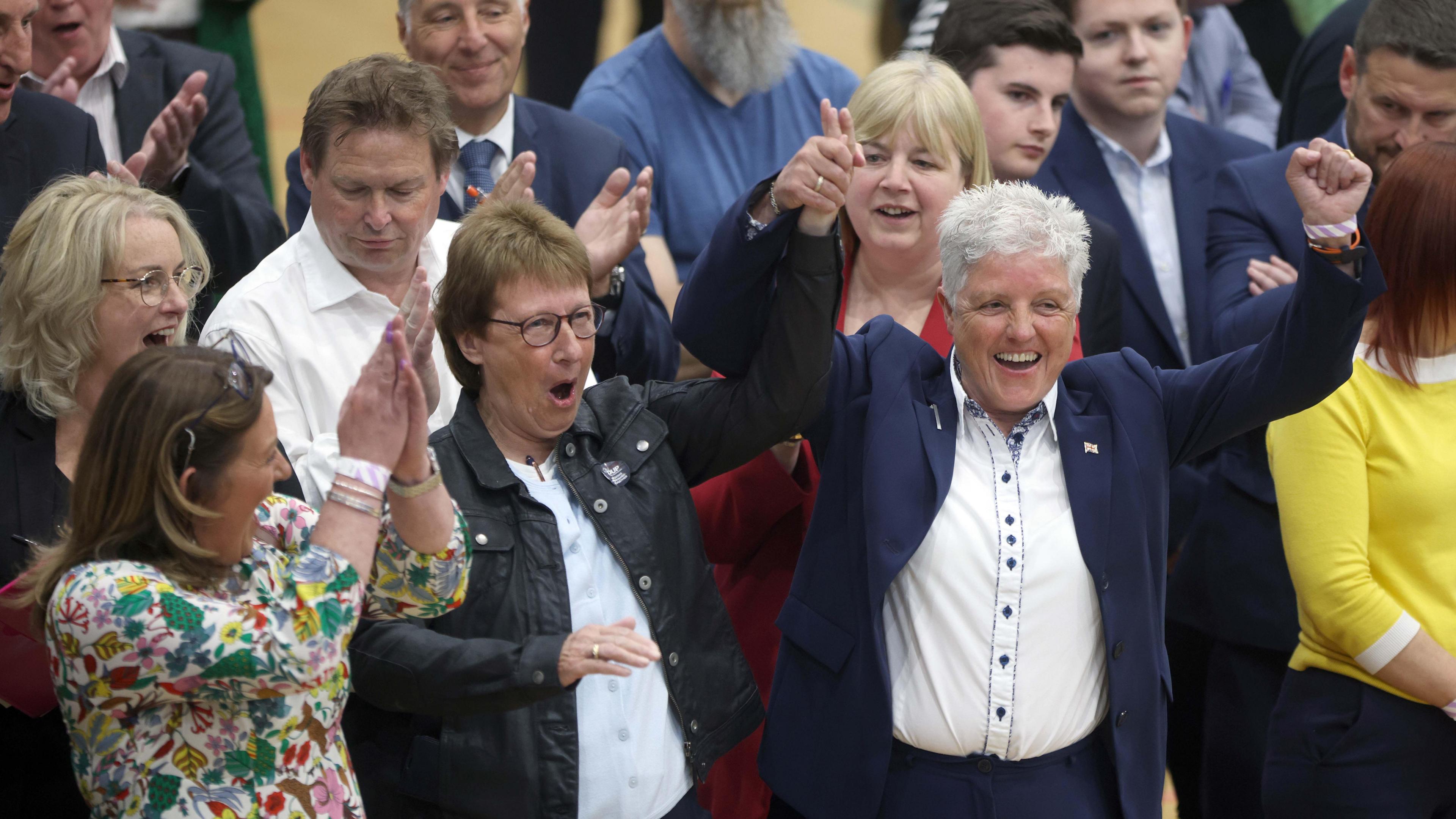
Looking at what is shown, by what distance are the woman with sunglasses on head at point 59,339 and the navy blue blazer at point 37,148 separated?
0.43m

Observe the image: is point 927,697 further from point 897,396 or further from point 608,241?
point 608,241

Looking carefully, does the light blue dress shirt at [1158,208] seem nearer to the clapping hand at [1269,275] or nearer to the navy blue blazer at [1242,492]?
the navy blue blazer at [1242,492]

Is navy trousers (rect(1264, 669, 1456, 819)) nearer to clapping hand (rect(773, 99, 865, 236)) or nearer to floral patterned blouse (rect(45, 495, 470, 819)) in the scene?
clapping hand (rect(773, 99, 865, 236))

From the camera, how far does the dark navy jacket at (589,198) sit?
301 centimetres

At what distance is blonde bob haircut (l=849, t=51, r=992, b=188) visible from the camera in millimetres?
2805

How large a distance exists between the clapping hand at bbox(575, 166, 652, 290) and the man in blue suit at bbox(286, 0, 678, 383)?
62 mm

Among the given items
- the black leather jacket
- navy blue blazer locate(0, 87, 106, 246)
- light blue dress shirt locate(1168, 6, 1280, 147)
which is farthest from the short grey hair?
light blue dress shirt locate(1168, 6, 1280, 147)

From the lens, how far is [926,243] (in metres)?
2.81

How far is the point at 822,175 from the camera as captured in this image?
2115 mm

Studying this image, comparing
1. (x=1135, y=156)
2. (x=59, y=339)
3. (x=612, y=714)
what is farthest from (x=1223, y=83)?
(x=59, y=339)

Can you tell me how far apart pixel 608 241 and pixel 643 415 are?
2.46ft

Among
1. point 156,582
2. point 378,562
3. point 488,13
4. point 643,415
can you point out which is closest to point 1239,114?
point 488,13

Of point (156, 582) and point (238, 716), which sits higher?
point (156, 582)

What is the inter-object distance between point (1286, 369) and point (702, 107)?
6.51ft
